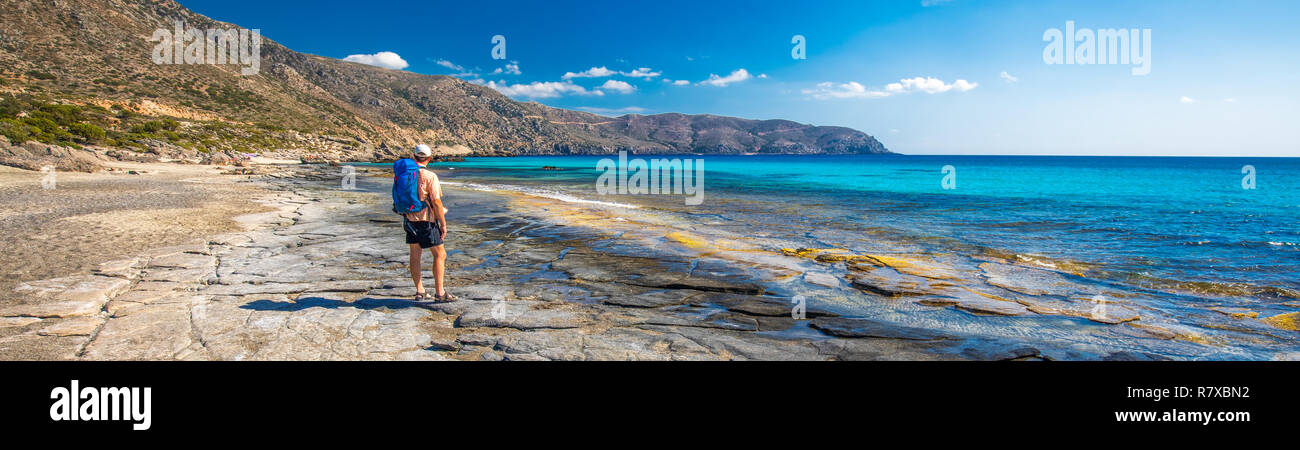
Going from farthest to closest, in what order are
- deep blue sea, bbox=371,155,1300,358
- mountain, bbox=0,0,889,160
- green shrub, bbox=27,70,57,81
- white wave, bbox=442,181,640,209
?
1. green shrub, bbox=27,70,57,81
2. mountain, bbox=0,0,889,160
3. white wave, bbox=442,181,640,209
4. deep blue sea, bbox=371,155,1300,358

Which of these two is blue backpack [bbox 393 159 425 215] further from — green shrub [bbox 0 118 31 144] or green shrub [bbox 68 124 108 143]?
green shrub [bbox 68 124 108 143]

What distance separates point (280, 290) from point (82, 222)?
8.37m

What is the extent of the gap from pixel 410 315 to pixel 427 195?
4.62 ft

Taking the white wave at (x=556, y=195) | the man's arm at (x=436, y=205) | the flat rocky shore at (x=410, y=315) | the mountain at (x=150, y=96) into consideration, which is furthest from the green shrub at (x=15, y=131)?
the man's arm at (x=436, y=205)

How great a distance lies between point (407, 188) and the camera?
626 centimetres

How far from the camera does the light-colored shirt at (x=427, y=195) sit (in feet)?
20.6

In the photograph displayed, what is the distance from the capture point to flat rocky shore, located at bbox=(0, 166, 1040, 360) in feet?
15.6

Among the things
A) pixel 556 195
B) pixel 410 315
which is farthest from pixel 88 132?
pixel 410 315

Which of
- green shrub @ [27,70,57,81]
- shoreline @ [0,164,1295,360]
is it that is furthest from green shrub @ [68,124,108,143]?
shoreline @ [0,164,1295,360]

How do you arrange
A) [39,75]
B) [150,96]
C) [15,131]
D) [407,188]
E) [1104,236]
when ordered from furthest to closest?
[150,96] → [39,75] → [15,131] → [1104,236] → [407,188]

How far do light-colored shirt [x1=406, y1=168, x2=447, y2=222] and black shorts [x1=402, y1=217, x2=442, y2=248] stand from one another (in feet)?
0.19

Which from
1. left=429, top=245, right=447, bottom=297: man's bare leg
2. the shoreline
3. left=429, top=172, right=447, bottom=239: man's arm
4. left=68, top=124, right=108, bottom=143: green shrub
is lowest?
the shoreline

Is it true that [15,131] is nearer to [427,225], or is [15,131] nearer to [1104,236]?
[427,225]
